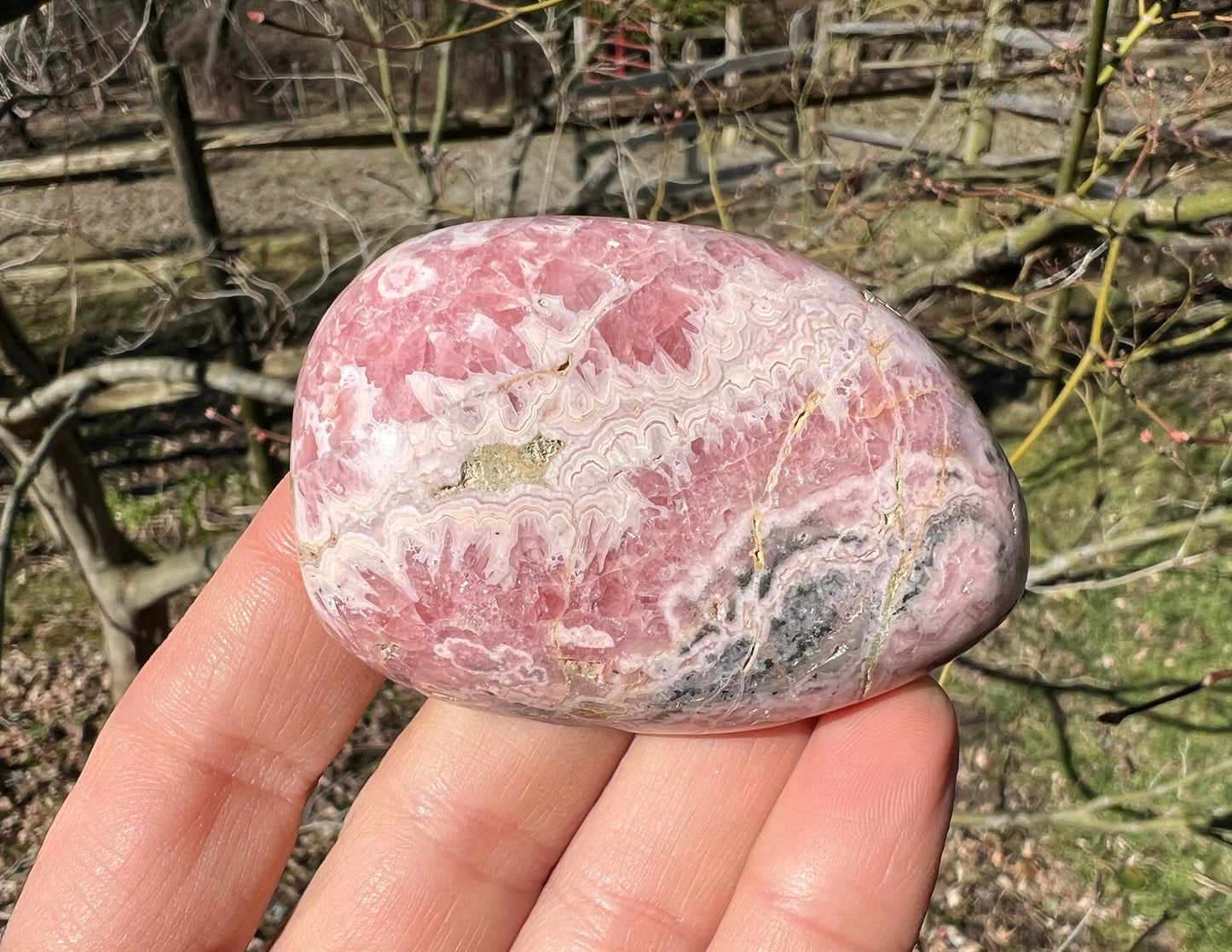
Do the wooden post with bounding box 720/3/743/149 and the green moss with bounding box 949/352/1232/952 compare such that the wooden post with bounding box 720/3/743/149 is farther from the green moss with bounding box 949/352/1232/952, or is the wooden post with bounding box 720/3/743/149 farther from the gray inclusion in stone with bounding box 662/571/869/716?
the gray inclusion in stone with bounding box 662/571/869/716

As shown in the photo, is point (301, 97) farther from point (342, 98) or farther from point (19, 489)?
point (19, 489)

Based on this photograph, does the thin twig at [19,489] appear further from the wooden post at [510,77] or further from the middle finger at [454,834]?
the wooden post at [510,77]

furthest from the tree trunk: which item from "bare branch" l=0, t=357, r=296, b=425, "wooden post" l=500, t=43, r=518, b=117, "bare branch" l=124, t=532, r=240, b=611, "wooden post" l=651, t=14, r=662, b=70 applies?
"wooden post" l=500, t=43, r=518, b=117

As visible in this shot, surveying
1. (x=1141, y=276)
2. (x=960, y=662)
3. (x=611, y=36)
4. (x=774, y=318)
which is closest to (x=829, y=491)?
(x=774, y=318)

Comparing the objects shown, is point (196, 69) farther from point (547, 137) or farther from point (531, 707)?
point (531, 707)

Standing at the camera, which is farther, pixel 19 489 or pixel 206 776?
pixel 19 489

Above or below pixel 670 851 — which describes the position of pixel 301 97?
above

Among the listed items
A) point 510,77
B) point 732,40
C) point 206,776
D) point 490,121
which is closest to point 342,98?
point 490,121
